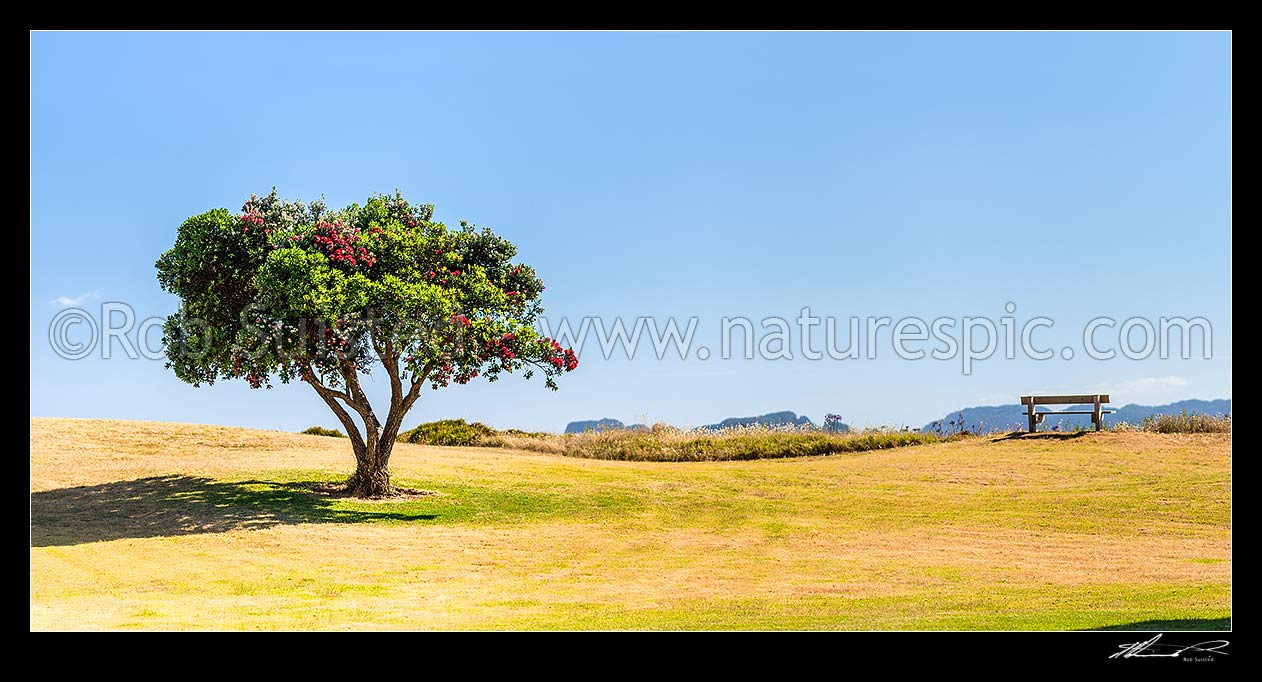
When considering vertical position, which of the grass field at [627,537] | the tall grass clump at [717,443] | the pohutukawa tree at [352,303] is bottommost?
the grass field at [627,537]

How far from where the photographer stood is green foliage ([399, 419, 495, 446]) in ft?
120

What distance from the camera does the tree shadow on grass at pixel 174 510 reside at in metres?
20.1

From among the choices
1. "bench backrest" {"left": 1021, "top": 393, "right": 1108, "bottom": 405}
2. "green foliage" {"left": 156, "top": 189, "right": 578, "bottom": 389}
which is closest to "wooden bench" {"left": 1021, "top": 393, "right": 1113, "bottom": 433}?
"bench backrest" {"left": 1021, "top": 393, "right": 1108, "bottom": 405}

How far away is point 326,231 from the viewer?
22281mm

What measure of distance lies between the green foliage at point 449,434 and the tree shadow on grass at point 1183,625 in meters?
27.1

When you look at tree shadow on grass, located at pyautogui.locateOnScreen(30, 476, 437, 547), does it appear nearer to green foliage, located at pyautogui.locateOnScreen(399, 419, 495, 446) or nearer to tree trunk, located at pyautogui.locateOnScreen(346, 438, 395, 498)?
tree trunk, located at pyautogui.locateOnScreen(346, 438, 395, 498)

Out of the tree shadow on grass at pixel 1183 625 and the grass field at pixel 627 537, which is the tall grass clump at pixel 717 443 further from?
the tree shadow on grass at pixel 1183 625

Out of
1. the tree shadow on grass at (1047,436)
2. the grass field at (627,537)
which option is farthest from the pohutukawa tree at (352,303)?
the tree shadow on grass at (1047,436)

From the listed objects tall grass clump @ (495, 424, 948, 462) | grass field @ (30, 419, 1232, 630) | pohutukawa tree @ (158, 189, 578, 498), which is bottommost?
grass field @ (30, 419, 1232, 630)

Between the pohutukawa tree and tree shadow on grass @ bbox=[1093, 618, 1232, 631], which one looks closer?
tree shadow on grass @ bbox=[1093, 618, 1232, 631]
